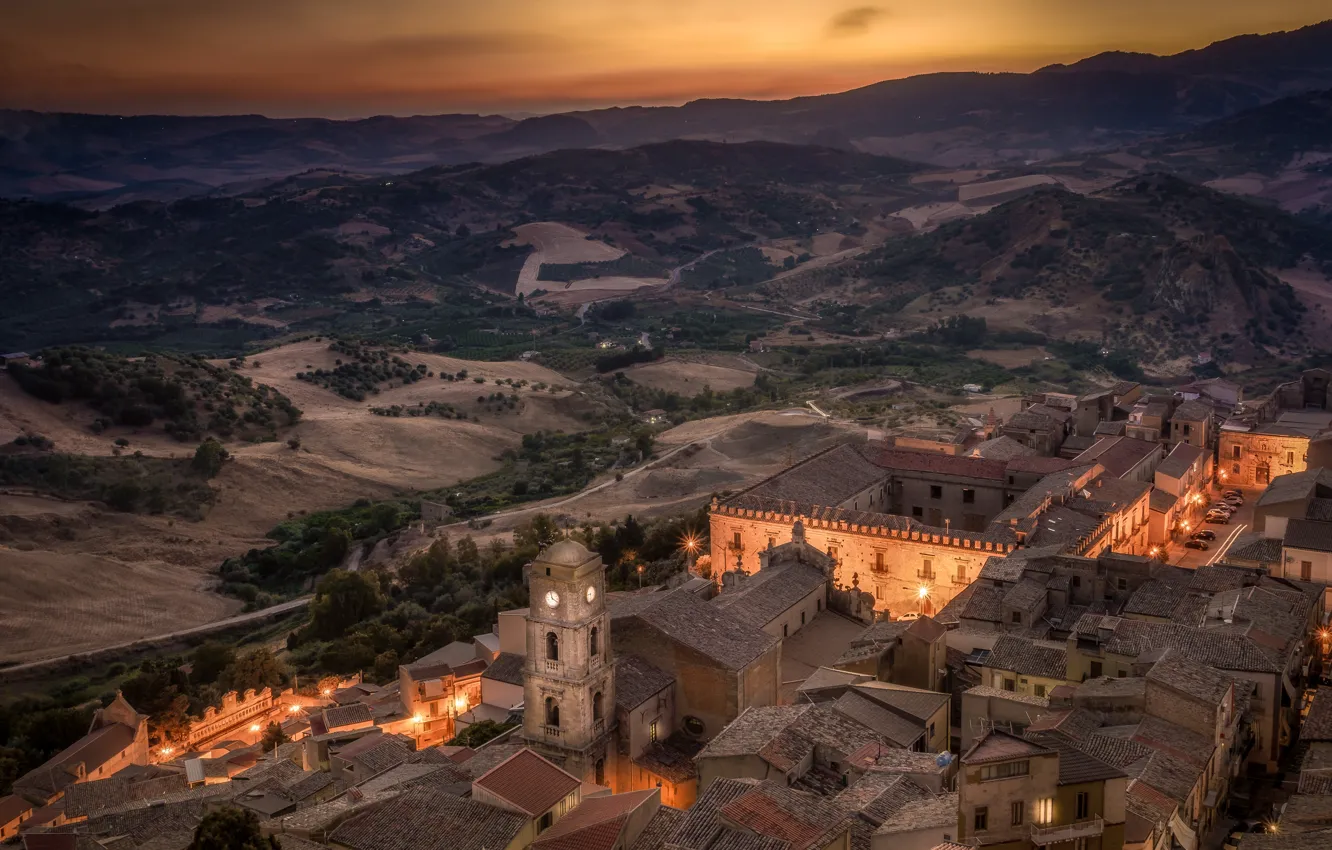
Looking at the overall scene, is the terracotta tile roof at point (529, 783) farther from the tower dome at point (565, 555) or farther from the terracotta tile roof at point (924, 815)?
the terracotta tile roof at point (924, 815)

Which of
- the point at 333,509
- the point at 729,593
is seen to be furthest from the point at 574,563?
the point at 333,509

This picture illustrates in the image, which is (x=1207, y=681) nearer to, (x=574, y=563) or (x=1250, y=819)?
(x=1250, y=819)

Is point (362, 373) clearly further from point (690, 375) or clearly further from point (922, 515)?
→ point (922, 515)

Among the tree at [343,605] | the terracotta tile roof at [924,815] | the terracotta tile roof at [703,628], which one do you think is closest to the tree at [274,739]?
the tree at [343,605]

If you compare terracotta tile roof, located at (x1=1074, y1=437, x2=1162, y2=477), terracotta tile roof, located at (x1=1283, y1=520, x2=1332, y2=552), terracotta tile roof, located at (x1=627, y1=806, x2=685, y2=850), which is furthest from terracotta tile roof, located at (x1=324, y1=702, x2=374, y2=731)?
terracotta tile roof, located at (x1=1074, y1=437, x2=1162, y2=477)

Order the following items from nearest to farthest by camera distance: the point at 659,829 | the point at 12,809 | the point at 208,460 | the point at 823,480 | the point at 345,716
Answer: the point at 659,829, the point at 12,809, the point at 345,716, the point at 823,480, the point at 208,460

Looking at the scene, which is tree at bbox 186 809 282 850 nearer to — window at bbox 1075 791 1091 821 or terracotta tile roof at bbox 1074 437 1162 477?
window at bbox 1075 791 1091 821

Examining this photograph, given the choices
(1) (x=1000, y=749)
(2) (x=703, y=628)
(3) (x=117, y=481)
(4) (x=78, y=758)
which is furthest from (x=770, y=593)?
(3) (x=117, y=481)
